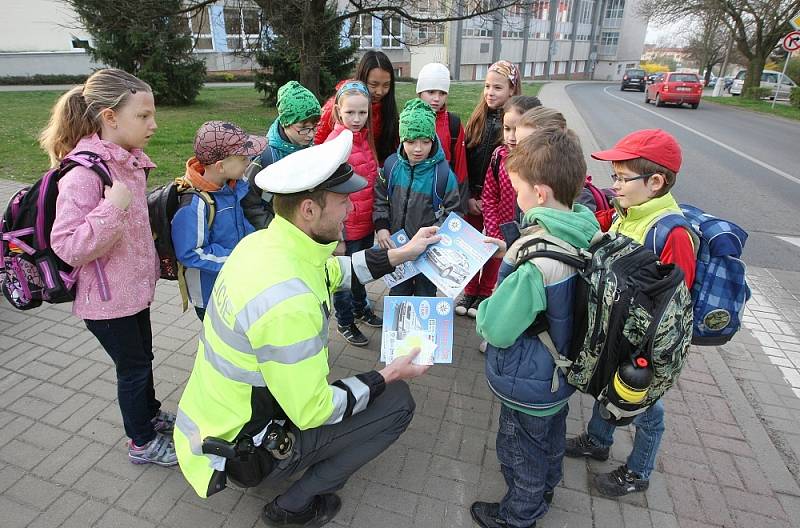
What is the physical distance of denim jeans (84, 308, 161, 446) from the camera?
231cm

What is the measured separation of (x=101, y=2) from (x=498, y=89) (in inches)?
399

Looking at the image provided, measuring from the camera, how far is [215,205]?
2.63m

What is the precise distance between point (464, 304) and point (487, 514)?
219cm

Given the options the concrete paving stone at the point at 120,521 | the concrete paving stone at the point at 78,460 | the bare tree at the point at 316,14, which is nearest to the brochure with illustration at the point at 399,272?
the concrete paving stone at the point at 120,521

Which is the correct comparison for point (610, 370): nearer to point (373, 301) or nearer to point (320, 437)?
point (320, 437)

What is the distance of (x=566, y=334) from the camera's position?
1.86 m

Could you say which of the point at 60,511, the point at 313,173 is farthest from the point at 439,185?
the point at 60,511

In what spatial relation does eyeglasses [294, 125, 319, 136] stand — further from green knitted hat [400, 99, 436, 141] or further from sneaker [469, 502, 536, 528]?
sneaker [469, 502, 536, 528]

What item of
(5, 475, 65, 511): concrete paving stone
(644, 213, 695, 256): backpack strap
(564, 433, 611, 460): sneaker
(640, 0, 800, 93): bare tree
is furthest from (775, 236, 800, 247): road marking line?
(640, 0, 800, 93): bare tree

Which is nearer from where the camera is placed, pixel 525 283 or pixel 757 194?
pixel 525 283

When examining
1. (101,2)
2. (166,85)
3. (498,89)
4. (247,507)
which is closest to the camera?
(247,507)

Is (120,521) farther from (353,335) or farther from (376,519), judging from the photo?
(353,335)

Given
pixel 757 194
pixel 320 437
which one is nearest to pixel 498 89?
pixel 320 437

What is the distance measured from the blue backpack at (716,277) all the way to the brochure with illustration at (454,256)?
0.92 metres
